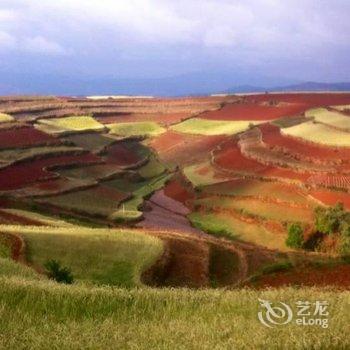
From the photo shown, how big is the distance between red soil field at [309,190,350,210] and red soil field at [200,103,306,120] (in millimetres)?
53473

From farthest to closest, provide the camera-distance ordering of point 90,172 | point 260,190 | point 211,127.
Answer: point 211,127
point 90,172
point 260,190

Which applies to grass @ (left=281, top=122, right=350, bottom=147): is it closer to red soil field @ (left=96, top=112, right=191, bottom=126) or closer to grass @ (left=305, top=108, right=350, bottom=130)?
grass @ (left=305, top=108, right=350, bottom=130)

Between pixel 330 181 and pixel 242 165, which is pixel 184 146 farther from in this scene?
pixel 330 181

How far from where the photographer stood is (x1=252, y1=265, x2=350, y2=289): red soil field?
21281mm

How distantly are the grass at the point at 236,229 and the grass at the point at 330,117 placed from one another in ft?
107

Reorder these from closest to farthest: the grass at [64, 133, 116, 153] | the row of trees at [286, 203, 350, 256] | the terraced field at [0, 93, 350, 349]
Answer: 1. the terraced field at [0, 93, 350, 349]
2. the row of trees at [286, 203, 350, 256]
3. the grass at [64, 133, 116, 153]

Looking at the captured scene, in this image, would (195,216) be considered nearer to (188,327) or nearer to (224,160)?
(224,160)

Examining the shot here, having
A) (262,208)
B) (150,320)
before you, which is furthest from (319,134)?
(150,320)

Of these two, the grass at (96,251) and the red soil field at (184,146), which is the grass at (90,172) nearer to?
the red soil field at (184,146)

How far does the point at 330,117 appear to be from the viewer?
10025cm

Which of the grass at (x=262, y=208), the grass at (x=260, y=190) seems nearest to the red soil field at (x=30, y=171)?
the grass at (x=262, y=208)

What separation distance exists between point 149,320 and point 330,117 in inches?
3694

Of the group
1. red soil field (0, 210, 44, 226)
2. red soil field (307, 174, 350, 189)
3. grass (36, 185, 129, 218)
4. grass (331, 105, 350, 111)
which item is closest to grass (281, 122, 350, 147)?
red soil field (307, 174, 350, 189)

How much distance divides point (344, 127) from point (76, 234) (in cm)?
6256
